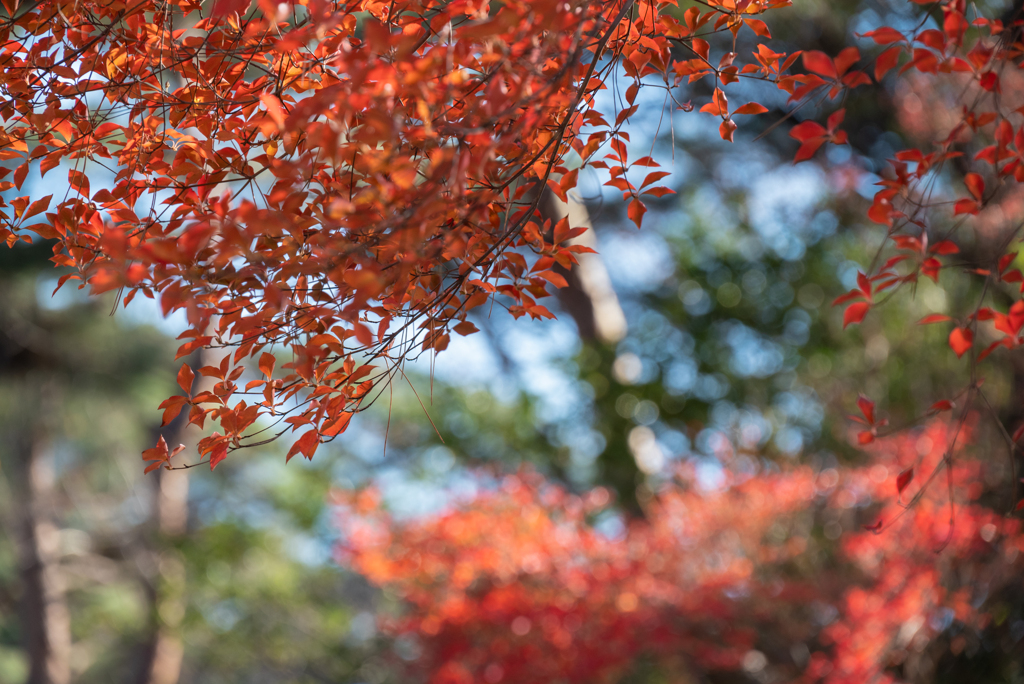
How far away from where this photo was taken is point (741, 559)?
4.51m

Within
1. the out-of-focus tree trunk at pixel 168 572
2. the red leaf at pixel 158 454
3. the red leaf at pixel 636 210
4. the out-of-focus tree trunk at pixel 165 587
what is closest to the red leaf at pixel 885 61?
the red leaf at pixel 636 210

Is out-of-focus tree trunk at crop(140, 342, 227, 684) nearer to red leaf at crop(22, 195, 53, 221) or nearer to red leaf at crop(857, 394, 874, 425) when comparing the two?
red leaf at crop(22, 195, 53, 221)

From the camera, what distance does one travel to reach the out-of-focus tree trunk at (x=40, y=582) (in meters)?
6.80

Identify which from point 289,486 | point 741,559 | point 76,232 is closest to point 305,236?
point 76,232

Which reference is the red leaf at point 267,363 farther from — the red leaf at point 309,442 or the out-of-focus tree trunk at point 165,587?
the out-of-focus tree trunk at point 165,587

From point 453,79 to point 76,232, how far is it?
2.75 ft

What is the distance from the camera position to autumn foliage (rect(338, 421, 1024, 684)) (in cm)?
356

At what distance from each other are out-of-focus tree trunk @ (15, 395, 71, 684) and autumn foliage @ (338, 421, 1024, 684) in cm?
363

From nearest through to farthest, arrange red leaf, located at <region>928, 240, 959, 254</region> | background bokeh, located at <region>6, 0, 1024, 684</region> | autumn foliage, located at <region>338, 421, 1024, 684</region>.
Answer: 1. red leaf, located at <region>928, 240, 959, 254</region>
2. autumn foliage, located at <region>338, 421, 1024, 684</region>
3. background bokeh, located at <region>6, 0, 1024, 684</region>

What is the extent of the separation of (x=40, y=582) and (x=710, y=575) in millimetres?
6217

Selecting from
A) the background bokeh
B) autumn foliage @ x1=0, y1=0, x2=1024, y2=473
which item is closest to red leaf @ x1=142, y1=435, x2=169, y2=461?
autumn foliage @ x1=0, y1=0, x2=1024, y2=473

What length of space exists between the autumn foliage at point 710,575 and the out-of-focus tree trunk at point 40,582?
363 centimetres

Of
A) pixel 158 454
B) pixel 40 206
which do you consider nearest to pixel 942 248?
pixel 158 454

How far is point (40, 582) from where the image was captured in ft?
22.7
